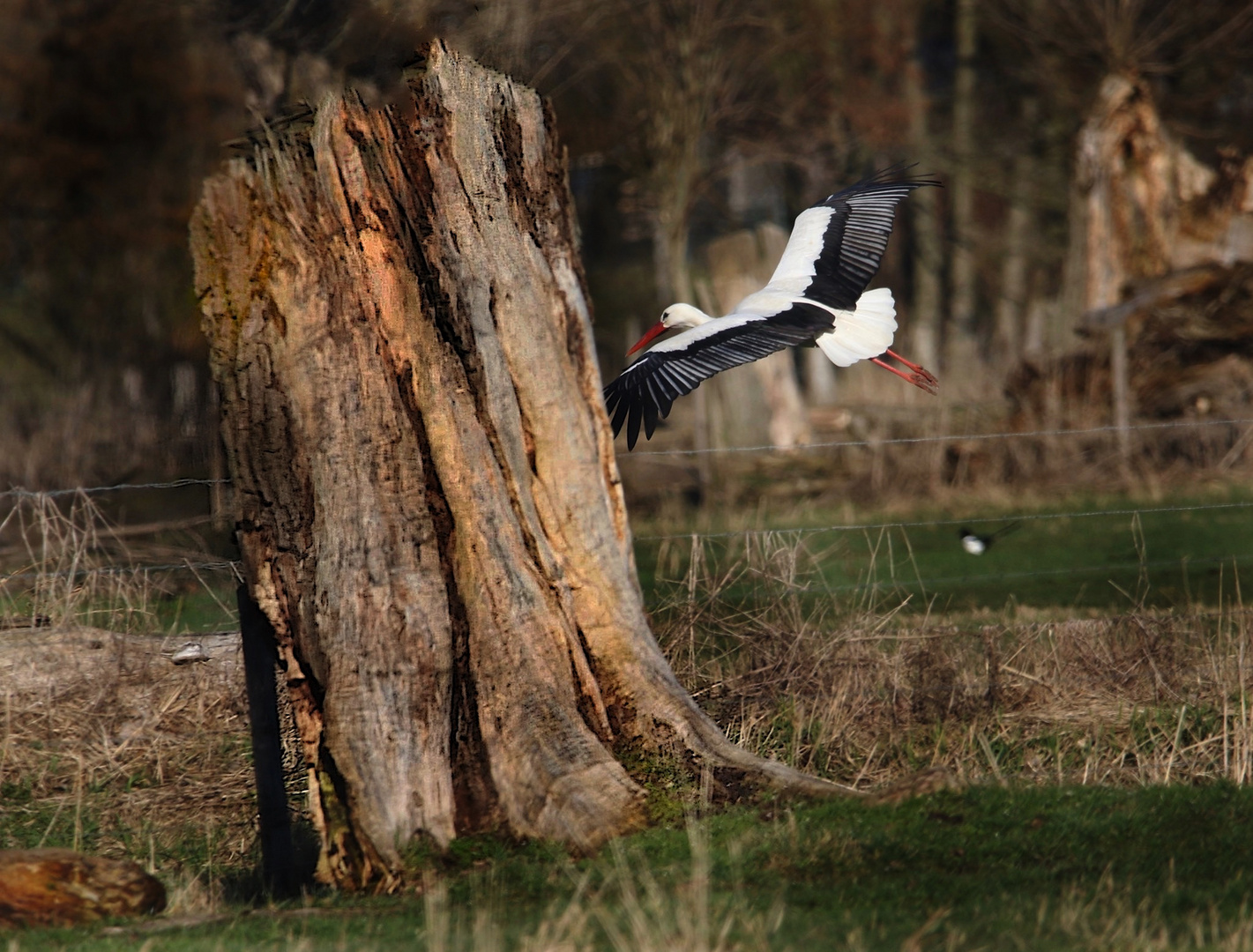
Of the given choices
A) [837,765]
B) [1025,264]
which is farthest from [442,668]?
[1025,264]

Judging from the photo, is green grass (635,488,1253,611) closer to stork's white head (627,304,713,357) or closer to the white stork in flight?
the white stork in flight

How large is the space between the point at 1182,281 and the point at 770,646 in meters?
10.3

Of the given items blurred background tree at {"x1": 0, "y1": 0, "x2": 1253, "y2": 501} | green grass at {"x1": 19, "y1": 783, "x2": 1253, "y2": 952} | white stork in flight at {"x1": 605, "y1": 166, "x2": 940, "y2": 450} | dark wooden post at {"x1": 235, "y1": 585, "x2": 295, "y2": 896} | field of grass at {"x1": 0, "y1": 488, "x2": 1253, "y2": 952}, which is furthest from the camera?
blurred background tree at {"x1": 0, "y1": 0, "x2": 1253, "y2": 501}

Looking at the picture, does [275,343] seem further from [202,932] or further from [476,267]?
[202,932]

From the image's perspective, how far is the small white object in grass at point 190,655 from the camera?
664 cm

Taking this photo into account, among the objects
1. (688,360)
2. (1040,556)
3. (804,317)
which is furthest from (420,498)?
(1040,556)

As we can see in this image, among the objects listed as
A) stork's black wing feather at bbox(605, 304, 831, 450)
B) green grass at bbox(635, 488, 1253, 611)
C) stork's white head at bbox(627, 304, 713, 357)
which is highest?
stork's white head at bbox(627, 304, 713, 357)

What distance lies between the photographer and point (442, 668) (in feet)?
15.6

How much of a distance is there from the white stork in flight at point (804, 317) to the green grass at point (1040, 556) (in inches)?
45.4

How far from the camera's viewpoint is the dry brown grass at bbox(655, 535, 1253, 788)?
5824 mm

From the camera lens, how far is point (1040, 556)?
11508mm

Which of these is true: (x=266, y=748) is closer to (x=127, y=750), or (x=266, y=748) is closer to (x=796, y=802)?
(x=127, y=750)

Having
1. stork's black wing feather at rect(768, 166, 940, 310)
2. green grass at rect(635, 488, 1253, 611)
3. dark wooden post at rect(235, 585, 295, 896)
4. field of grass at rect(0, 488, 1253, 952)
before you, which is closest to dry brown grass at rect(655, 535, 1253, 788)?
field of grass at rect(0, 488, 1253, 952)

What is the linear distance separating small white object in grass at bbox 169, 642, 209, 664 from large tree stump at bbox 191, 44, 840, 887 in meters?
1.99
